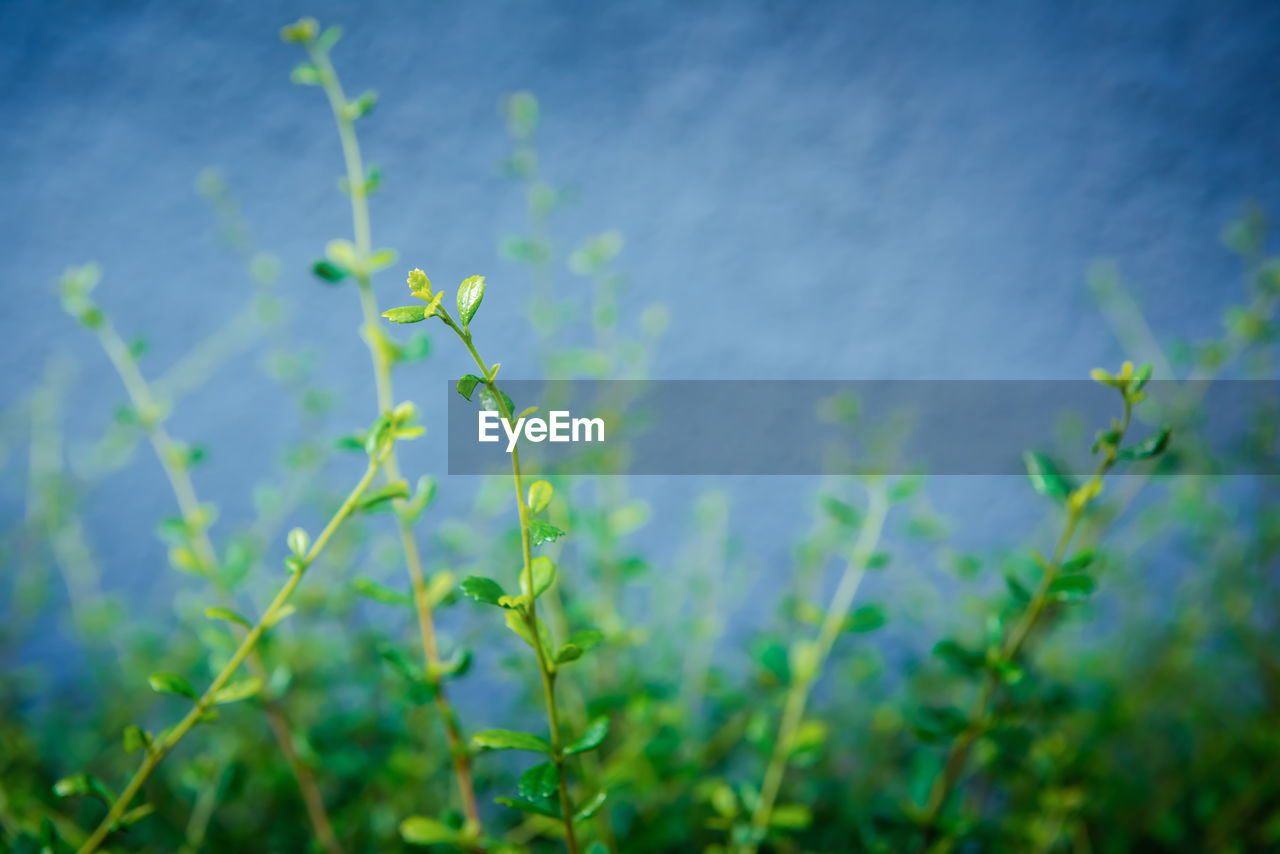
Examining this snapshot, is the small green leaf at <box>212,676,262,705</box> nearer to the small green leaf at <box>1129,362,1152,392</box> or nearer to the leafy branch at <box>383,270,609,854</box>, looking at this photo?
the leafy branch at <box>383,270,609,854</box>

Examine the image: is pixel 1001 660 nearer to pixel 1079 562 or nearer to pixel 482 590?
pixel 1079 562

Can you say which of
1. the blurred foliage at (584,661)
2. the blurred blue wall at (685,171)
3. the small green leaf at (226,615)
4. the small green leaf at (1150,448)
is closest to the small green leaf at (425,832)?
the blurred foliage at (584,661)

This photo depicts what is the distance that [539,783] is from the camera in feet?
0.82

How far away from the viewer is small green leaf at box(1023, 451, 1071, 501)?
31cm

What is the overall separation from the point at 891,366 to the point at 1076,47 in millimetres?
432

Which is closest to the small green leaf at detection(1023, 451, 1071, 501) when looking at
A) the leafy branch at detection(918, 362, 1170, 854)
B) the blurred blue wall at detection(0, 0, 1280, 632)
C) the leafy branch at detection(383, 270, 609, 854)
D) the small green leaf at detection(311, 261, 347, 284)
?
the leafy branch at detection(918, 362, 1170, 854)

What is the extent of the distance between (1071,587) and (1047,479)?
5 cm

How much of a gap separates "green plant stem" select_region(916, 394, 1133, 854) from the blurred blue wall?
0.61 metres

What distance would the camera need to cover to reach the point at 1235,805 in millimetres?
528

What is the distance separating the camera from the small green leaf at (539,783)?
0.80 ft

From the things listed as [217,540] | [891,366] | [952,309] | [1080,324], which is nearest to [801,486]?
[891,366]

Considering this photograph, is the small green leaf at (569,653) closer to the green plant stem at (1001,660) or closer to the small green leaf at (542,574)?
the small green leaf at (542,574)

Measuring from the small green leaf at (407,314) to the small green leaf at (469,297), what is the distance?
0.01 metres

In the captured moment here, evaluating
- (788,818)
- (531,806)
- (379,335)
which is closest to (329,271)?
(379,335)
